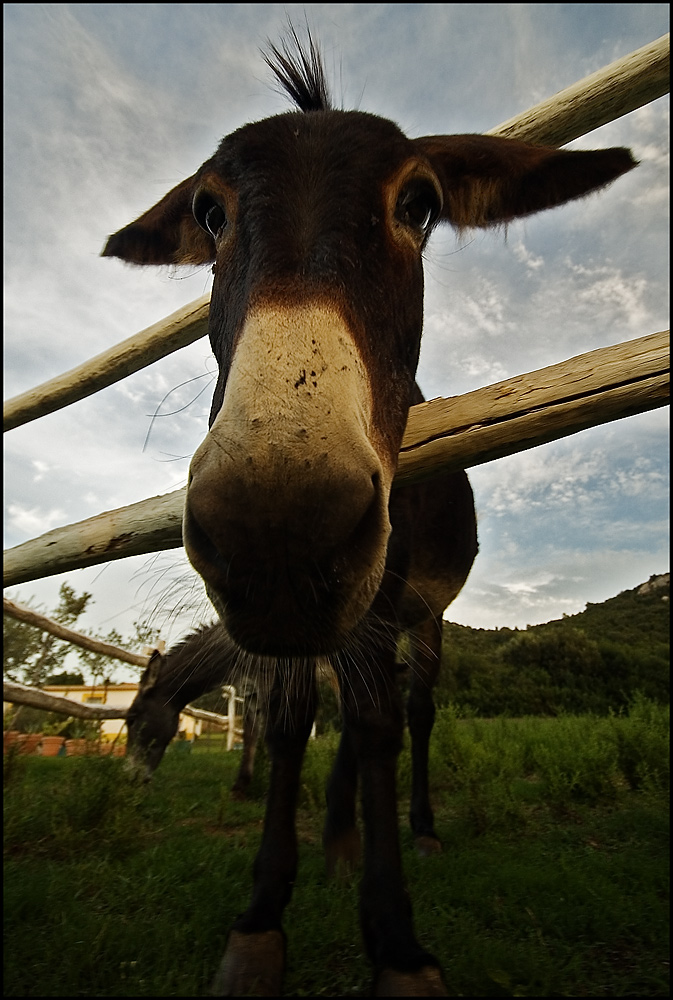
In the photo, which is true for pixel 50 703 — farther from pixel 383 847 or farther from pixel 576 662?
pixel 576 662

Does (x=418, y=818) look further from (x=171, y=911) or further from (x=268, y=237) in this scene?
(x=268, y=237)

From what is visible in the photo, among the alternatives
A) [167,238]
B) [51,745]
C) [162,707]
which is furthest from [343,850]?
[51,745]

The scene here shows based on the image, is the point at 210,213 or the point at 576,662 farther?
the point at 576,662

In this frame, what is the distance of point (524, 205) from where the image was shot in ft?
7.72

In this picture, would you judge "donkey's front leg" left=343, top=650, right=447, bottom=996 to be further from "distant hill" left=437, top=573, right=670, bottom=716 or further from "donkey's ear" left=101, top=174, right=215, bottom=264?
"distant hill" left=437, top=573, right=670, bottom=716

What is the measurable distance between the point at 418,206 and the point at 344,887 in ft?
10.3

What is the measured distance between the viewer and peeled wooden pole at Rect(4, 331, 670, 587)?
1.44 metres

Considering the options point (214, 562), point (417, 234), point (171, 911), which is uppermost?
point (417, 234)

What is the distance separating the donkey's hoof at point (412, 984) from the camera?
1.56 metres

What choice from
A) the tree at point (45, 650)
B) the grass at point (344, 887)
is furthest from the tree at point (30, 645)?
the grass at point (344, 887)

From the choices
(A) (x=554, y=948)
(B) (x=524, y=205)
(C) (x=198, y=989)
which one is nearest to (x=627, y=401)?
(B) (x=524, y=205)

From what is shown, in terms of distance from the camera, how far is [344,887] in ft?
8.82

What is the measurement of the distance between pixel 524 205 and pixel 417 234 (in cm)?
75

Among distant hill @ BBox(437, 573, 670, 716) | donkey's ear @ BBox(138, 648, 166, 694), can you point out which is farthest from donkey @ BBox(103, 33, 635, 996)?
distant hill @ BBox(437, 573, 670, 716)
